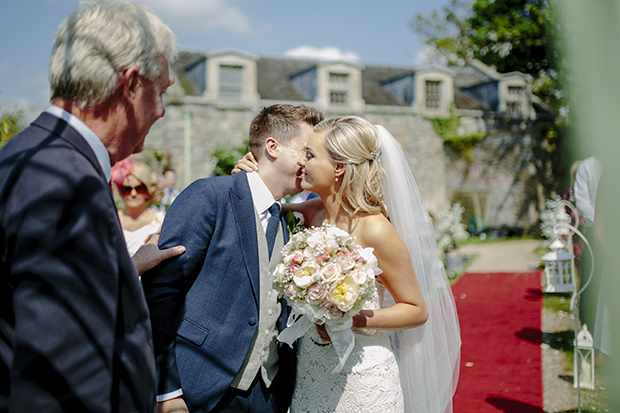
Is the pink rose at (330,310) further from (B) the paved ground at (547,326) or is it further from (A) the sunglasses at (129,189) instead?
(B) the paved ground at (547,326)

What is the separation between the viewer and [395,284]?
7.73 ft

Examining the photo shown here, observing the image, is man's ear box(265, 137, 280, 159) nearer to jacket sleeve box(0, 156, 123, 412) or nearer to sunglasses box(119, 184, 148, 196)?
jacket sleeve box(0, 156, 123, 412)

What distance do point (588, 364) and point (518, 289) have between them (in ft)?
17.1

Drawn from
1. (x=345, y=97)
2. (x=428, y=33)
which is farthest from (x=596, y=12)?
(x=428, y=33)

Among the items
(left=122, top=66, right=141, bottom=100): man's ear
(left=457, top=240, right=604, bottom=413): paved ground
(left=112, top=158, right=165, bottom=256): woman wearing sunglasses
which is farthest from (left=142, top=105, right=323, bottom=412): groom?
(left=457, top=240, right=604, bottom=413): paved ground

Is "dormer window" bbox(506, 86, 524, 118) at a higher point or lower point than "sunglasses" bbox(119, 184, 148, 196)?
higher

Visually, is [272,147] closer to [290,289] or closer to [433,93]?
[290,289]

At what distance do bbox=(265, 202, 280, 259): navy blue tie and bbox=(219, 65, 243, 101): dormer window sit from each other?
53.1 ft

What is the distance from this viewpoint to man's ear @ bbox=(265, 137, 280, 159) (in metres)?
2.57

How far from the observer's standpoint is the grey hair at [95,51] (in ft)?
4.18

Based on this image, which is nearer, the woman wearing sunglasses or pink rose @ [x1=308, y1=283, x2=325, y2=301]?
pink rose @ [x1=308, y1=283, x2=325, y2=301]

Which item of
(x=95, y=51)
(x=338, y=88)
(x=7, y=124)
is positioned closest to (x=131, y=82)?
(x=95, y=51)

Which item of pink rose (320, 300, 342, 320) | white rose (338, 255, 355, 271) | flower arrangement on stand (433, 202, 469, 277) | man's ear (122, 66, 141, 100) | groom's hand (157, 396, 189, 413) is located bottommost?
flower arrangement on stand (433, 202, 469, 277)

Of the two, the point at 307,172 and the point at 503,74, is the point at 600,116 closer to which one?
the point at 307,172
